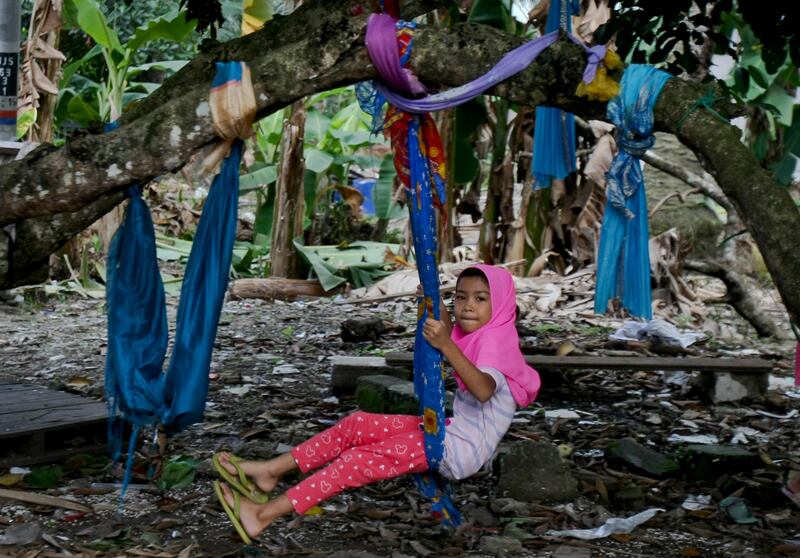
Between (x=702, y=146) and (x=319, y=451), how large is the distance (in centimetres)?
173

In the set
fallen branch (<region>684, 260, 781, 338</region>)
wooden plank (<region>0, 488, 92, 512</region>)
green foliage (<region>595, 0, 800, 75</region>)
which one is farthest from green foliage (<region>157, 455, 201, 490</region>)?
fallen branch (<region>684, 260, 781, 338</region>)

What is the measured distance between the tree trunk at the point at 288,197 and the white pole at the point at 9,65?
3539 mm

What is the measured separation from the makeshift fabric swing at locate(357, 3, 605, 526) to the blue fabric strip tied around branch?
0.56 ft

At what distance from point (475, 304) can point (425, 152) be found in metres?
0.59

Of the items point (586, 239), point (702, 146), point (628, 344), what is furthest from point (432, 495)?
point (586, 239)

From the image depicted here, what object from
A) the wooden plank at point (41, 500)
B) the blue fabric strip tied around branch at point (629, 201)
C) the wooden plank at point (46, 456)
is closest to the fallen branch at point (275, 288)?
the wooden plank at point (46, 456)

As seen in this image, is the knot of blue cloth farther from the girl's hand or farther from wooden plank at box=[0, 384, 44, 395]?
wooden plank at box=[0, 384, 44, 395]

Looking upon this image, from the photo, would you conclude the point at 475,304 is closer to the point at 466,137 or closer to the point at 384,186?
the point at 466,137

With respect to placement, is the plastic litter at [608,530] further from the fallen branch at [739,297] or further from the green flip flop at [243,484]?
the fallen branch at [739,297]

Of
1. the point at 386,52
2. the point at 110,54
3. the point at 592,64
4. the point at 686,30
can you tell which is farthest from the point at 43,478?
the point at 110,54

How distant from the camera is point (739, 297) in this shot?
27.2ft

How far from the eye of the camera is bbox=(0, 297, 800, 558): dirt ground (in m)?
3.90

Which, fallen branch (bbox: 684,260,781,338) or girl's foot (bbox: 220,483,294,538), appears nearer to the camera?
girl's foot (bbox: 220,483,294,538)

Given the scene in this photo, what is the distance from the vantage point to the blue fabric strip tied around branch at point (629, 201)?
3.72 m
